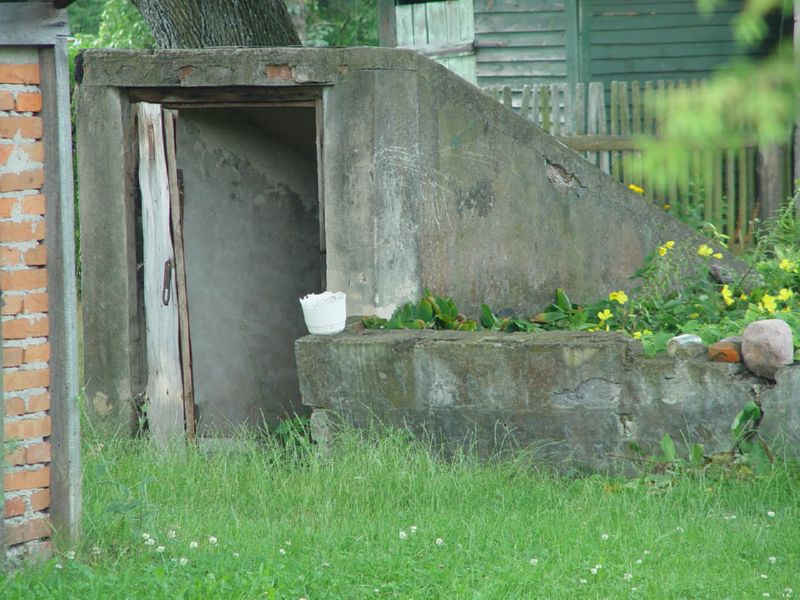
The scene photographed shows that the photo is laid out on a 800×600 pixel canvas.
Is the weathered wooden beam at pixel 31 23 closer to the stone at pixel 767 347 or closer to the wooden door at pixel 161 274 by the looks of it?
the wooden door at pixel 161 274

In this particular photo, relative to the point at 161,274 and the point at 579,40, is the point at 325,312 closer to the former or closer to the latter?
the point at 161,274

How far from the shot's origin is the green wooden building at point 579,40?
12.2m

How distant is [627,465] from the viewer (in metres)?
5.77

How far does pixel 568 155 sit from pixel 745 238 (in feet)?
14.3

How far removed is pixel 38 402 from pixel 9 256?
0.60m

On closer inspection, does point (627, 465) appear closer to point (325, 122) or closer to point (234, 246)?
point (325, 122)

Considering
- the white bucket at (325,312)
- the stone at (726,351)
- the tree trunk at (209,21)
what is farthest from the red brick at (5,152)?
the tree trunk at (209,21)

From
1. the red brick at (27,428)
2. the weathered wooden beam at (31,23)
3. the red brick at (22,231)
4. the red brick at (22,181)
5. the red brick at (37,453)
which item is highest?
the weathered wooden beam at (31,23)

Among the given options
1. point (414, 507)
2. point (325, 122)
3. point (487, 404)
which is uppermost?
point (325, 122)

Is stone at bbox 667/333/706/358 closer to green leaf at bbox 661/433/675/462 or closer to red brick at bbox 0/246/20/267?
green leaf at bbox 661/433/675/462

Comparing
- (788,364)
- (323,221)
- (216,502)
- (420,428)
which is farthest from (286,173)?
(788,364)

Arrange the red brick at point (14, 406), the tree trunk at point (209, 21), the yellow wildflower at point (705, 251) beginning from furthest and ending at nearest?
the tree trunk at point (209, 21) → the yellow wildflower at point (705, 251) → the red brick at point (14, 406)

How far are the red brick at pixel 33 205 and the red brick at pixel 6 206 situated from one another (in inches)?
1.6

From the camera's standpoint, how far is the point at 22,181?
4.39 m
